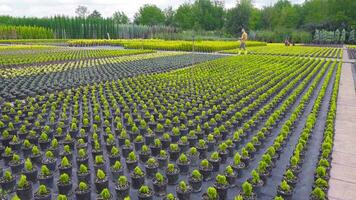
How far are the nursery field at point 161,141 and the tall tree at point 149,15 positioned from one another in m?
86.2

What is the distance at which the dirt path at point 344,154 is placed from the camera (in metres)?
4.69

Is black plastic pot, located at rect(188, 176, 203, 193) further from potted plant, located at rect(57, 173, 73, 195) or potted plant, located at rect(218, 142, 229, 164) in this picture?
potted plant, located at rect(57, 173, 73, 195)

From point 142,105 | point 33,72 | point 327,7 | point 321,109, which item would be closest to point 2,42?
point 33,72

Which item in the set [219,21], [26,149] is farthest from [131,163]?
[219,21]

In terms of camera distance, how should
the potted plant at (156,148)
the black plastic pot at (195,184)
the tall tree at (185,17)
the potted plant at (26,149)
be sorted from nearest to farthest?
the black plastic pot at (195,184) → the potted plant at (26,149) → the potted plant at (156,148) → the tall tree at (185,17)

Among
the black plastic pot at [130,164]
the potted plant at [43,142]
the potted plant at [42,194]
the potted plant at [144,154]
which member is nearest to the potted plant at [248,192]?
the black plastic pot at [130,164]

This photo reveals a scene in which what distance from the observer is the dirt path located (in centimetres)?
469

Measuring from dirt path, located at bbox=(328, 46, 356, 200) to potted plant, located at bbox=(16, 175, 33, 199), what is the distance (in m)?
4.20

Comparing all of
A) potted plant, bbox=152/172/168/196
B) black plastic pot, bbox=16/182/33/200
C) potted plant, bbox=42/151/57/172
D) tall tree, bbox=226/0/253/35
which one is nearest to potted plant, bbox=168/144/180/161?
potted plant, bbox=152/172/168/196

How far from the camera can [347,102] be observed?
987 centimetres

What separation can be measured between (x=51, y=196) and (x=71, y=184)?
1.01 feet

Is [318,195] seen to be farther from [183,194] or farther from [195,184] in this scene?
[183,194]

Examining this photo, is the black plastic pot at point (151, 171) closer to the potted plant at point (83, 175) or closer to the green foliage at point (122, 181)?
the green foliage at point (122, 181)

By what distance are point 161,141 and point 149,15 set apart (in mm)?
96610
